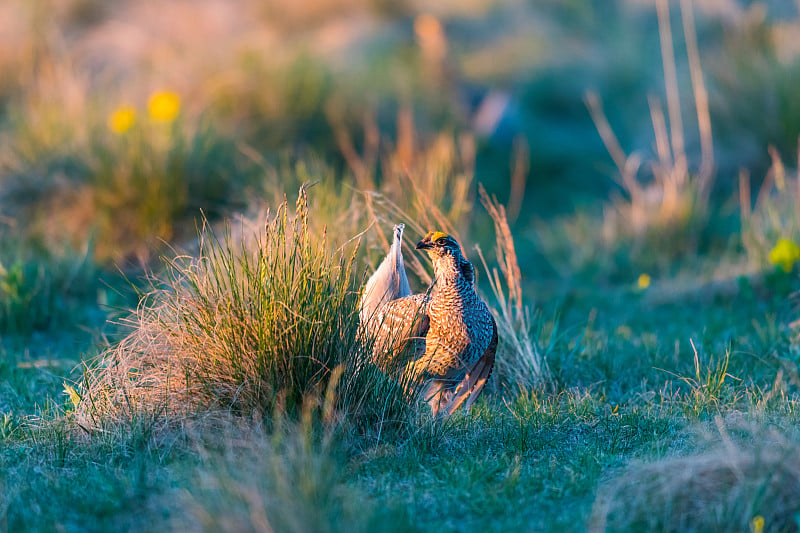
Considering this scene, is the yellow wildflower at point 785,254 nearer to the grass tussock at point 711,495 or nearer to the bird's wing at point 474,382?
the bird's wing at point 474,382

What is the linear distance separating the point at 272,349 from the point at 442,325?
940 millimetres

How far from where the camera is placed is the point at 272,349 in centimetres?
391

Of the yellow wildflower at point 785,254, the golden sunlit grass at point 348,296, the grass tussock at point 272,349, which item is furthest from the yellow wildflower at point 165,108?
the yellow wildflower at point 785,254

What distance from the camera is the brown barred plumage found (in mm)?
4363

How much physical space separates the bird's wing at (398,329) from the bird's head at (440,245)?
243 millimetres

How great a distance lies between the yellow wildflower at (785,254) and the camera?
6379 millimetres

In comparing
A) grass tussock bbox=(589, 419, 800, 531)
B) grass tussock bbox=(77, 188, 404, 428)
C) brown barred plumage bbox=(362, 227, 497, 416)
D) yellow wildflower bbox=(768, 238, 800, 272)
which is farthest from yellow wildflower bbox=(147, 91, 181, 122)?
grass tussock bbox=(589, 419, 800, 531)

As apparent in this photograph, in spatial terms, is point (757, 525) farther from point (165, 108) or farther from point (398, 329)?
point (165, 108)

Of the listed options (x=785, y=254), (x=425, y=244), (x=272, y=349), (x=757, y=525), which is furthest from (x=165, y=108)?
(x=757, y=525)

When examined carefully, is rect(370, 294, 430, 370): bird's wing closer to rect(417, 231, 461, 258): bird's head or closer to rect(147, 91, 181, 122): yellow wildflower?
rect(417, 231, 461, 258): bird's head

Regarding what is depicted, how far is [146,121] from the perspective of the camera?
28.3ft

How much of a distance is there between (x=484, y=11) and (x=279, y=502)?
598 inches

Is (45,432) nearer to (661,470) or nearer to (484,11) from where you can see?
(661,470)

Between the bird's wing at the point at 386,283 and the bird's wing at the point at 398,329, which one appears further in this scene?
the bird's wing at the point at 386,283
